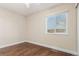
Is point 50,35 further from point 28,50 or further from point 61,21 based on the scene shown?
point 28,50

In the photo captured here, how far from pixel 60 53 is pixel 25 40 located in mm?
662

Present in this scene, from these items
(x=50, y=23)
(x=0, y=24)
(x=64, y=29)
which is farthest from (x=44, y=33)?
(x=0, y=24)

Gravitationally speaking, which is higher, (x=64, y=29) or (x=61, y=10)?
(x=61, y=10)

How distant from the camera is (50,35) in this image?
1.28 m

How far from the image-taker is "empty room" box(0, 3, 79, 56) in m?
1.16

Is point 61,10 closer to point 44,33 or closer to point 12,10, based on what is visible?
point 44,33

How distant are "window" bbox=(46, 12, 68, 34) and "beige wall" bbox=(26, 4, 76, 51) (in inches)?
2.7

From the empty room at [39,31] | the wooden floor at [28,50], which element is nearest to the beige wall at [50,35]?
the empty room at [39,31]

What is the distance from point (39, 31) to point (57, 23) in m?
0.35

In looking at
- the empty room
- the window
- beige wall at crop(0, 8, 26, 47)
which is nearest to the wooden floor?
the empty room

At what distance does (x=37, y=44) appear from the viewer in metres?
1.24

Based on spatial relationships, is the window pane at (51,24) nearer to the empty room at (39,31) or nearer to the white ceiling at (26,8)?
the empty room at (39,31)

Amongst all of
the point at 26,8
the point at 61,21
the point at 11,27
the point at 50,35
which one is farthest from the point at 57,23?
the point at 11,27

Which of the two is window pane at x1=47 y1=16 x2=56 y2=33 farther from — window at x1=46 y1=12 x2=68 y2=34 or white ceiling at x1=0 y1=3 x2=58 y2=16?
white ceiling at x1=0 y1=3 x2=58 y2=16
